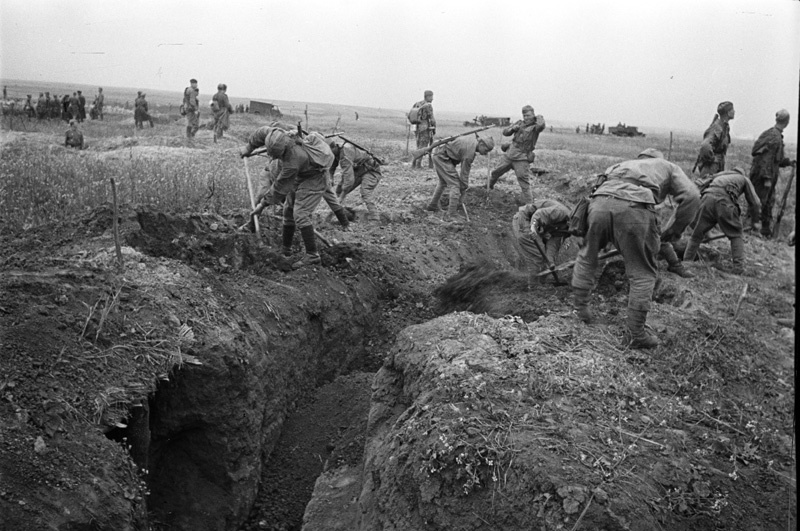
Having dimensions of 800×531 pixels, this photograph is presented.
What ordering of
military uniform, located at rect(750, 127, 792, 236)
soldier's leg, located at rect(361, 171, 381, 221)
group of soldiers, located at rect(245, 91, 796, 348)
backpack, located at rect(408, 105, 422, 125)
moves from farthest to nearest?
backpack, located at rect(408, 105, 422, 125), soldier's leg, located at rect(361, 171, 381, 221), military uniform, located at rect(750, 127, 792, 236), group of soldiers, located at rect(245, 91, 796, 348)

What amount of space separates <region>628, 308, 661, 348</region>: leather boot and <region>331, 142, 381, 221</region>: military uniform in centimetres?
603

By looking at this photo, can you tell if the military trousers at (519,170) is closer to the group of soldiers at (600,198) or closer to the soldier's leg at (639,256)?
the group of soldiers at (600,198)

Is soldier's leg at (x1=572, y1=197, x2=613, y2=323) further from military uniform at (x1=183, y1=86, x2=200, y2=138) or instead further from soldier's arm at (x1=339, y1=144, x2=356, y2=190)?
military uniform at (x1=183, y1=86, x2=200, y2=138)

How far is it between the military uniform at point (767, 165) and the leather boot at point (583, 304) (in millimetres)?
6495

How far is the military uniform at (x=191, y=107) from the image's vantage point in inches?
707

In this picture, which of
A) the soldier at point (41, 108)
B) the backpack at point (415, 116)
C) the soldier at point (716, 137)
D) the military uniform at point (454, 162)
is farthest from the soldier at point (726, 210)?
the soldier at point (41, 108)

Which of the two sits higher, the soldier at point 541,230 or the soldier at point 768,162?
the soldier at point 768,162

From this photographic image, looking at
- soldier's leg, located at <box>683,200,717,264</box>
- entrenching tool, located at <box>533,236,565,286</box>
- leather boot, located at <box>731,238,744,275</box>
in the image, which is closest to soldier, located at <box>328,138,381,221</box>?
entrenching tool, located at <box>533,236,565,286</box>

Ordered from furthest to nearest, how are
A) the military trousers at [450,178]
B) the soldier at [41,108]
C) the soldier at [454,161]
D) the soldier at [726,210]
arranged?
the soldier at [41,108] → the military trousers at [450,178] → the soldier at [454,161] → the soldier at [726,210]

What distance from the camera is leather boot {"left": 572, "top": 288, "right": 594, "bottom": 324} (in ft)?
18.7

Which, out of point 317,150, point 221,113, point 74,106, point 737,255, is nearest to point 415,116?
point 221,113

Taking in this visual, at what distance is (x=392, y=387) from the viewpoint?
204 inches

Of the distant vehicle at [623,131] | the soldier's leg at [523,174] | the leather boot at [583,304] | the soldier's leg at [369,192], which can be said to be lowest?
the leather boot at [583,304]

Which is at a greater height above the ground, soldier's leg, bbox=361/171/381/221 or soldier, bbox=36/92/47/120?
soldier, bbox=36/92/47/120
